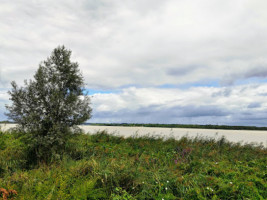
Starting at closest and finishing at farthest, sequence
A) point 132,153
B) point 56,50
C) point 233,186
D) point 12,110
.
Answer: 1. point 233,186
2. point 12,110
3. point 56,50
4. point 132,153

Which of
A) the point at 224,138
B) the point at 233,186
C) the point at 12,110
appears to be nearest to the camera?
the point at 233,186

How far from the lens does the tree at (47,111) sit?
10.1 metres

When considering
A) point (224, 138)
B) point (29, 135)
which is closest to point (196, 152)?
point (224, 138)

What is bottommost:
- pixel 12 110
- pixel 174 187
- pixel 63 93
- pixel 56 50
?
pixel 174 187

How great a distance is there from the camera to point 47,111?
1038 cm

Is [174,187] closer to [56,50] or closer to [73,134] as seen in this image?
[73,134]

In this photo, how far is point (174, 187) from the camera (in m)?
6.19

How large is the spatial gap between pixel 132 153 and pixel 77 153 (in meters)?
2.70

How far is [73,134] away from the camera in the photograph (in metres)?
10.7

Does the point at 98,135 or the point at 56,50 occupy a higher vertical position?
the point at 56,50

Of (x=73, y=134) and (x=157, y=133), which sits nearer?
(x=73, y=134)

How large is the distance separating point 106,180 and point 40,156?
5.50 meters

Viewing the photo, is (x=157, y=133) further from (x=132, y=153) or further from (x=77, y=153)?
(x=77, y=153)

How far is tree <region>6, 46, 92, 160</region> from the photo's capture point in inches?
398
